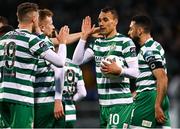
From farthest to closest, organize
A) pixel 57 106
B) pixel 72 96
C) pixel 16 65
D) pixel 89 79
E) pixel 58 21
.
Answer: pixel 58 21 → pixel 89 79 → pixel 72 96 → pixel 57 106 → pixel 16 65

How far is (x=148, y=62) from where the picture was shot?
9.90 metres

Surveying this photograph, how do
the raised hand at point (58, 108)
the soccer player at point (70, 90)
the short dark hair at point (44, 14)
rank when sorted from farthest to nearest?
the soccer player at point (70, 90)
the short dark hair at point (44, 14)
the raised hand at point (58, 108)

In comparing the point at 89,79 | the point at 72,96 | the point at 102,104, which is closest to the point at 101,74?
the point at 102,104

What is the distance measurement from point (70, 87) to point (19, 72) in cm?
185

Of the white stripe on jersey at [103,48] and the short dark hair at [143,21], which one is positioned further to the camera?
the short dark hair at [143,21]

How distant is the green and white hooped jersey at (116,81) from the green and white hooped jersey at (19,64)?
114 cm

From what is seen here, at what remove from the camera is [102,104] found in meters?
9.98

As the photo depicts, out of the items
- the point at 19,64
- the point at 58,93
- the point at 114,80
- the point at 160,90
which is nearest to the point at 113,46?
the point at 114,80

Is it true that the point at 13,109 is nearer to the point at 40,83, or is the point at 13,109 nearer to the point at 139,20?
the point at 40,83

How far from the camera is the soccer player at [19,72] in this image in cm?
914

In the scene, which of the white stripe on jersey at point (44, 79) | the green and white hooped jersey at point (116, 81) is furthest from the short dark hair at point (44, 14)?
the green and white hooped jersey at point (116, 81)

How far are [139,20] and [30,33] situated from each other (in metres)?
1.86

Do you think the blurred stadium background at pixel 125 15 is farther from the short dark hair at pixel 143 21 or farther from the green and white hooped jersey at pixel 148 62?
the green and white hooped jersey at pixel 148 62

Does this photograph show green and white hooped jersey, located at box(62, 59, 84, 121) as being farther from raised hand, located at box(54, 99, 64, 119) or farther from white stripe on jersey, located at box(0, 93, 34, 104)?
white stripe on jersey, located at box(0, 93, 34, 104)
